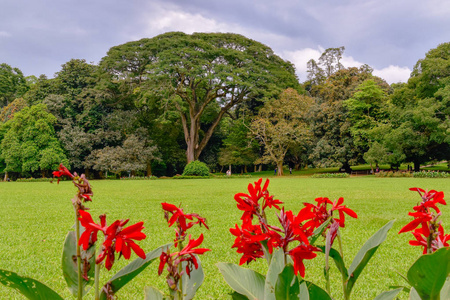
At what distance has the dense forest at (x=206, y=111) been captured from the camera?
19688 millimetres

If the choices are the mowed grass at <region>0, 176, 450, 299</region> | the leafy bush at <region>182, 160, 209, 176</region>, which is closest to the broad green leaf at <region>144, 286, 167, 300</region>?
the mowed grass at <region>0, 176, 450, 299</region>

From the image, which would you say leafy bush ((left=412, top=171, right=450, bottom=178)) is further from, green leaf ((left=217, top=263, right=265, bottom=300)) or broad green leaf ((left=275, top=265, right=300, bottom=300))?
broad green leaf ((left=275, top=265, right=300, bottom=300))

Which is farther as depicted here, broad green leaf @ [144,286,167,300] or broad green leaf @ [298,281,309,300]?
broad green leaf @ [144,286,167,300]

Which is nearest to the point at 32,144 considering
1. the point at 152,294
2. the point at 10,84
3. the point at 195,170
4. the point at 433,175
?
the point at 195,170

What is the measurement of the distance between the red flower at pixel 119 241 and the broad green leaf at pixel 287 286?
0.80ft

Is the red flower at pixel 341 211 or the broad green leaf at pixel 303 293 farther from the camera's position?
the red flower at pixel 341 211

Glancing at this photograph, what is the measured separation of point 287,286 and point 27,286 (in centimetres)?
46

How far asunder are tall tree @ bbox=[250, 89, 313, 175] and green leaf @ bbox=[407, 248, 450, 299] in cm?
2237

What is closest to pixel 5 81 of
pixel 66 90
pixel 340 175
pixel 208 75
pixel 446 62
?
pixel 66 90

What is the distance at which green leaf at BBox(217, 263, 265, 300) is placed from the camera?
28.0 inches

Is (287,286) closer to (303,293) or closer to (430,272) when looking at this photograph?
(303,293)

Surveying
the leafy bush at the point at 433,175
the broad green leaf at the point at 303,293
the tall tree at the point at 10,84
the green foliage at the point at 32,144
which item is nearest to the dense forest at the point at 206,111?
the green foliage at the point at 32,144

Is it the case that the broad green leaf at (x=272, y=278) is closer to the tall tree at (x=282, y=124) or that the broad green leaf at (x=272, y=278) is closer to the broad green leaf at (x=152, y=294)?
the broad green leaf at (x=152, y=294)

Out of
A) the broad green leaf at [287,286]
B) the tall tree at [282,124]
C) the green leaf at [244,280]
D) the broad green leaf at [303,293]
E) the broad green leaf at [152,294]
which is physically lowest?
the broad green leaf at [152,294]
